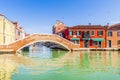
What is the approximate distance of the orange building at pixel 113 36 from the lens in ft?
130

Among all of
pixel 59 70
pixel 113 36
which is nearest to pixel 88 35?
pixel 113 36

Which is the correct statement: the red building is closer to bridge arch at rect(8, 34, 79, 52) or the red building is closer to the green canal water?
bridge arch at rect(8, 34, 79, 52)

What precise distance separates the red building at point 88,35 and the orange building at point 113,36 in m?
0.78

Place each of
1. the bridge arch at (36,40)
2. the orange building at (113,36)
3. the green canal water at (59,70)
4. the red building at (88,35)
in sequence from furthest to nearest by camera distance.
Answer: the orange building at (113,36) → the red building at (88,35) → the bridge arch at (36,40) → the green canal water at (59,70)

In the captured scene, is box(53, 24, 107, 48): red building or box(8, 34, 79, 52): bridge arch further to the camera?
box(53, 24, 107, 48): red building

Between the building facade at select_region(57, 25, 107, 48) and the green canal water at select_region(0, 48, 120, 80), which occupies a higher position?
the building facade at select_region(57, 25, 107, 48)

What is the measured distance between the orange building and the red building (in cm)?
78

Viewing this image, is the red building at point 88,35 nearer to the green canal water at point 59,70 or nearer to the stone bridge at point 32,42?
the stone bridge at point 32,42

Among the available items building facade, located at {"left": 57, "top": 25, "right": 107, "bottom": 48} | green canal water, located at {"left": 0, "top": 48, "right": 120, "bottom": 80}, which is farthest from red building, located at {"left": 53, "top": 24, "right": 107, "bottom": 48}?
green canal water, located at {"left": 0, "top": 48, "right": 120, "bottom": 80}

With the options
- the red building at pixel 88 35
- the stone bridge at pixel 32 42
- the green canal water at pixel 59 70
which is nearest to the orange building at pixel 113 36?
the red building at pixel 88 35

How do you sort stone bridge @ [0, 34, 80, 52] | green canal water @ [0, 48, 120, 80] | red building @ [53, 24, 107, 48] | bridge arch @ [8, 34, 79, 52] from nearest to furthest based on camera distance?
green canal water @ [0, 48, 120, 80] < stone bridge @ [0, 34, 80, 52] < bridge arch @ [8, 34, 79, 52] < red building @ [53, 24, 107, 48]

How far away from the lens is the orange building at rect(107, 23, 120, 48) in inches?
1559

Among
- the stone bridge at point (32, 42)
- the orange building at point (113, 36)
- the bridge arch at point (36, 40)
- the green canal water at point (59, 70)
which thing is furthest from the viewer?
the orange building at point (113, 36)

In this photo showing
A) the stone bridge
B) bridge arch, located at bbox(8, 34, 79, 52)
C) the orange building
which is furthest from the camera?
the orange building
